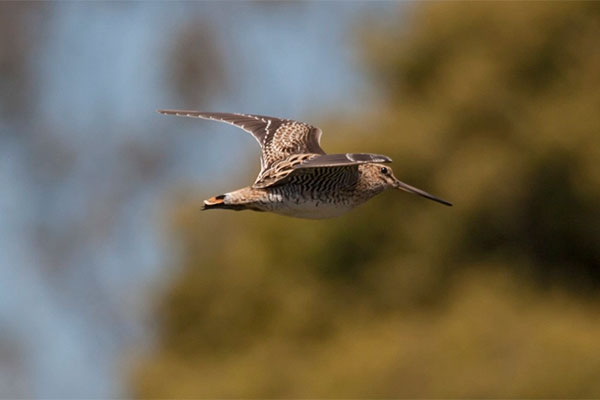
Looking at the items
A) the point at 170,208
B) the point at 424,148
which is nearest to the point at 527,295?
the point at 424,148

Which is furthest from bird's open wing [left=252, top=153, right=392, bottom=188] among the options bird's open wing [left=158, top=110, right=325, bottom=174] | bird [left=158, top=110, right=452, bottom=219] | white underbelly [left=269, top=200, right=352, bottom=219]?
bird's open wing [left=158, top=110, right=325, bottom=174]

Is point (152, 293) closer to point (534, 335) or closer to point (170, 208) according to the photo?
point (170, 208)

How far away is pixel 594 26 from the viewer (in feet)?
48.6

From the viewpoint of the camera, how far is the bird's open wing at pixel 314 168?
21.9 ft

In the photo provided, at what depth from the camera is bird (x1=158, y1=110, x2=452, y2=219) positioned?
7082mm

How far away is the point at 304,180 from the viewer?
7.25m

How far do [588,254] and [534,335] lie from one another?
2015 millimetres

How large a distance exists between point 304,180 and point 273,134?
0.92 m

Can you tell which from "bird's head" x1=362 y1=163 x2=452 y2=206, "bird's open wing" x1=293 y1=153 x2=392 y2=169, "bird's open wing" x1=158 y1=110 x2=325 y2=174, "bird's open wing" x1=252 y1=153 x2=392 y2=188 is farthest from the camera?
"bird's open wing" x1=158 y1=110 x2=325 y2=174

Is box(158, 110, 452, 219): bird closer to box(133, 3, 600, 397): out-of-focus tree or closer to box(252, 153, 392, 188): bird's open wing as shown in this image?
box(252, 153, 392, 188): bird's open wing

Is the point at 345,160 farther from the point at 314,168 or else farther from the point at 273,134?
the point at 273,134

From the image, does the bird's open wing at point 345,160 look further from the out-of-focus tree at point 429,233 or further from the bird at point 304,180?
the out-of-focus tree at point 429,233

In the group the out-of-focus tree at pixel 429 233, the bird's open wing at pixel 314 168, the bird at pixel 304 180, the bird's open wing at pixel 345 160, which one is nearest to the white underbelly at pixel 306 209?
the bird at pixel 304 180

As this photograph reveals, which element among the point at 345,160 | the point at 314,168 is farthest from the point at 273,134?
the point at 345,160
